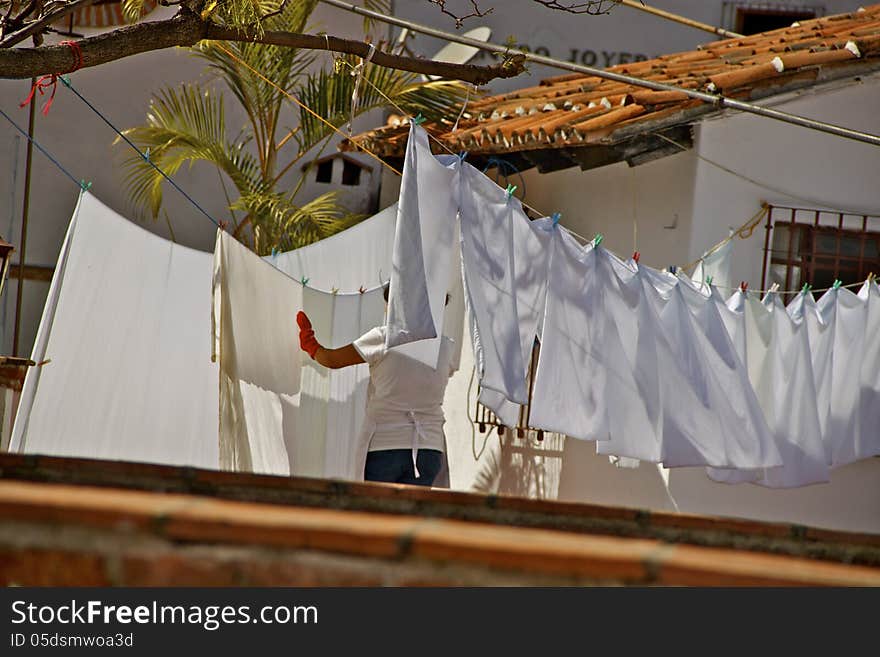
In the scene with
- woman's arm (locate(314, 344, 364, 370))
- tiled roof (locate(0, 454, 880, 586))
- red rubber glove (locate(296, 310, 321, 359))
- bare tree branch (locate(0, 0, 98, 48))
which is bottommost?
tiled roof (locate(0, 454, 880, 586))

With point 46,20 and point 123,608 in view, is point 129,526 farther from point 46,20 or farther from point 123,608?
point 46,20

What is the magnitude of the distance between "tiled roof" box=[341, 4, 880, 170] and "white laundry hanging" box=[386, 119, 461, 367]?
663 mm

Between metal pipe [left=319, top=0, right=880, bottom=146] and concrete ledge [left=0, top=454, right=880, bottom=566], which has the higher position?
metal pipe [left=319, top=0, right=880, bottom=146]

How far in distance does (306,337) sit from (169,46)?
178cm

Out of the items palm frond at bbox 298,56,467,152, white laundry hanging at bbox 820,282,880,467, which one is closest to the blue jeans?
white laundry hanging at bbox 820,282,880,467

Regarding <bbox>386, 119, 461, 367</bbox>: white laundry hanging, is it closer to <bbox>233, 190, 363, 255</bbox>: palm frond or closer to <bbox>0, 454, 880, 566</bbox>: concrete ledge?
<bbox>0, 454, 880, 566</bbox>: concrete ledge

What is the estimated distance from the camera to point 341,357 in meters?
5.79

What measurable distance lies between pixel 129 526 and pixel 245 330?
3950mm

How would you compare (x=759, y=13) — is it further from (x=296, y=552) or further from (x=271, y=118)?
(x=296, y=552)

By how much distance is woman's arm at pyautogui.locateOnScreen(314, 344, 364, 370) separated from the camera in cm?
576

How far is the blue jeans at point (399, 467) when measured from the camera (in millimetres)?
5695

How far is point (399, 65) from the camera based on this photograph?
4.84 meters

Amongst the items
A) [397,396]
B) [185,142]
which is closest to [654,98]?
[397,396]

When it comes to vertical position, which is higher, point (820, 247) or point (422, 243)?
point (820, 247)
